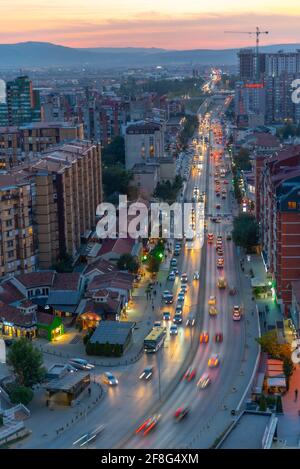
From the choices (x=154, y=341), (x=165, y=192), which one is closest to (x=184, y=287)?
(x=154, y=341)

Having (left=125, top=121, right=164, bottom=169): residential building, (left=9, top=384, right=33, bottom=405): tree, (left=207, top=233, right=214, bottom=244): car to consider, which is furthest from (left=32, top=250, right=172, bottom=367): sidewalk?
(left=125, top=121, right=164, bottom=169): residential building

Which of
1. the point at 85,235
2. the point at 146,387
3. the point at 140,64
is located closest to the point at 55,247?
the point at 85,235

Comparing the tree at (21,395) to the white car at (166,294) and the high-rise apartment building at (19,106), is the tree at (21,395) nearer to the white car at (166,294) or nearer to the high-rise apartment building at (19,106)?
the white car at (166,294)

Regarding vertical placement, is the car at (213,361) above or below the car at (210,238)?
below

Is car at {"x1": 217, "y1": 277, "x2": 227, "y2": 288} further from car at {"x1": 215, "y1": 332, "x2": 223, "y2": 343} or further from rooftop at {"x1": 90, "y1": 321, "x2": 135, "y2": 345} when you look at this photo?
rooftop at {"x1": 90, "y1": 321, "x2": 135, "y2": 345}

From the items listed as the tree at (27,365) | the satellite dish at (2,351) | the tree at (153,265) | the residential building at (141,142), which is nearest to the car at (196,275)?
the tree at (153,265)
